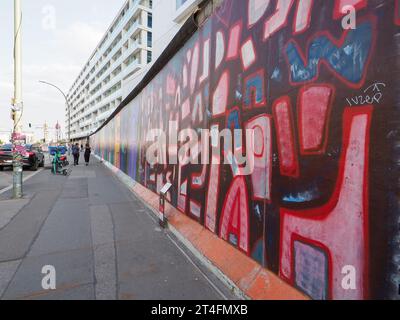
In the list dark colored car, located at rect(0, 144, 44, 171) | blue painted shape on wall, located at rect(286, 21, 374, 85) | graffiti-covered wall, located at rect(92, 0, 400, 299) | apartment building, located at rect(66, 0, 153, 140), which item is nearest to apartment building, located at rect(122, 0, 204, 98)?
dark colored car, located at rect(0, 144, 44, 171)

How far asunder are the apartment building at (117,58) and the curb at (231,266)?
32.6 metres

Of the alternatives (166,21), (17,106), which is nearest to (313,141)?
(17,106)

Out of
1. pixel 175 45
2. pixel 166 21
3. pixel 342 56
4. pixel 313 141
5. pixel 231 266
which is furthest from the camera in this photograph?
pixel 166 21

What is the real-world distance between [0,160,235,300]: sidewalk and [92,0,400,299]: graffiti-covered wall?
33.2 inches

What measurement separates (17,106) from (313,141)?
33.6ft

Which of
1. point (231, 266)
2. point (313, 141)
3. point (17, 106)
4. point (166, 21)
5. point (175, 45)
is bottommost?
point (231, 266)

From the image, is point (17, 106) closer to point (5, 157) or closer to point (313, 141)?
point (5, 157)

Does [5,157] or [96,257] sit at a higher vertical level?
[5,157]

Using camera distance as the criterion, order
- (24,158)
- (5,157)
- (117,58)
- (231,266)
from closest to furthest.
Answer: (231,266) → (5,157) → (24,158) → (117,58)

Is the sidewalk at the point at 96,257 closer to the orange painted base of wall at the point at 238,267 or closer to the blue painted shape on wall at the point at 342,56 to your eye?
the orange painted base of wall at the point at 238,267

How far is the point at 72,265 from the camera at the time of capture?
407 cm

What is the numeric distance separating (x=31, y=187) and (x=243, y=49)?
35.3ft

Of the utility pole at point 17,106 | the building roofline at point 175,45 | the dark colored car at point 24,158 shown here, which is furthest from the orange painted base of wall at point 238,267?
the dark colored car at point 24,158

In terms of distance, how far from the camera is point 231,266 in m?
3.70
